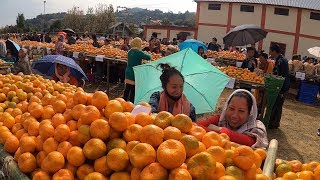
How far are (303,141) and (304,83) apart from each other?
4918 millimetres

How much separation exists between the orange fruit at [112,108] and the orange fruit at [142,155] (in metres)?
0.44

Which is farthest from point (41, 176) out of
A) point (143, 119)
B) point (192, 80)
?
point (192, 80)

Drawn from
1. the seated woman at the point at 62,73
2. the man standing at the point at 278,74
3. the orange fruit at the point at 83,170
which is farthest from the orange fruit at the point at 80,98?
the man standing at the point at 278,74

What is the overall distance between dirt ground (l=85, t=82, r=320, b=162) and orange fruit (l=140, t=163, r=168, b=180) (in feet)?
16.2

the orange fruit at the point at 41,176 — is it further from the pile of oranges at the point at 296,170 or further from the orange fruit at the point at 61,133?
the pile of oranges at the point at 296,170

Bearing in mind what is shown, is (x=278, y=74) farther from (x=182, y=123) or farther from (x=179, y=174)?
(x=179, y=174)

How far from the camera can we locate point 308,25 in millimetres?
29266

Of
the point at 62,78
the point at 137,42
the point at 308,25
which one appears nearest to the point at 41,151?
the point at 62,78

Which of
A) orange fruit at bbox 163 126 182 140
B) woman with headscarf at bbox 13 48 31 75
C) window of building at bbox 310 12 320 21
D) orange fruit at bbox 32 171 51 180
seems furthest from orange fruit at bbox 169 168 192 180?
window of building at bbox 310 12 320 21

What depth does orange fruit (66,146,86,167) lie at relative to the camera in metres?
1.75

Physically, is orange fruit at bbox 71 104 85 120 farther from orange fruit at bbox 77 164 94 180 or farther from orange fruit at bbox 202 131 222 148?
orange fruit at bbox 202 131 222 148

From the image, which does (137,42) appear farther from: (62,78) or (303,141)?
(303,141)

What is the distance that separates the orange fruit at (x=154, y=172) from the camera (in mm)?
1483

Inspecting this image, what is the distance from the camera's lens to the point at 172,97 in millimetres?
3516
